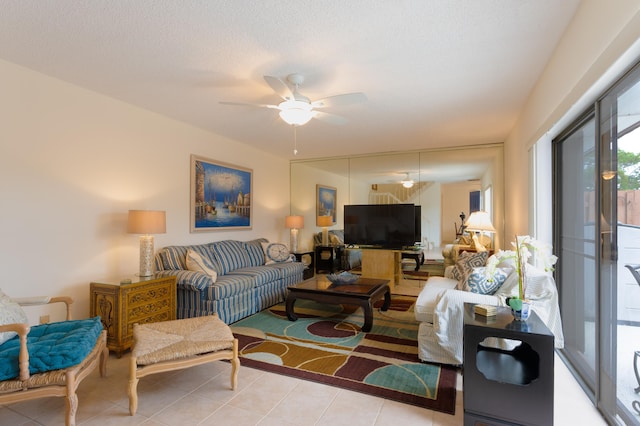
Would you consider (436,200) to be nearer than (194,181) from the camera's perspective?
No

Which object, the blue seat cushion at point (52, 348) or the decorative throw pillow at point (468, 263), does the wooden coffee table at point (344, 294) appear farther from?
the blue seat cushion at point (52, 348)

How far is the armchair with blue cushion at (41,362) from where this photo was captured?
179 centimetres

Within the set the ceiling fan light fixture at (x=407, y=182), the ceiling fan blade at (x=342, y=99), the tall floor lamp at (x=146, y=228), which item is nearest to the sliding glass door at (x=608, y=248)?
the ceiling fan blade at (x=342, y=99)

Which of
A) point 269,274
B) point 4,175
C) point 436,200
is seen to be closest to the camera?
point 4,175

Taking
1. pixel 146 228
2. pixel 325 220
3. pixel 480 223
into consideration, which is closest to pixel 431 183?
pixel 480 223

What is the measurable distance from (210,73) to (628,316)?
11.2 feet

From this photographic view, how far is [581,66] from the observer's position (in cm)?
193

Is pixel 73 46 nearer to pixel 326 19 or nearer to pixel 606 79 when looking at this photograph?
pixel 326 19

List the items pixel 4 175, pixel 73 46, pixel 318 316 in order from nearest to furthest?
pixel 73 46 → pixel 4 175 → pixel 318 316

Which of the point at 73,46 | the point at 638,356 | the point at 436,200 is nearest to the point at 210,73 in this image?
the point at 73,46

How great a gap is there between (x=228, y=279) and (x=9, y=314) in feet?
6.70

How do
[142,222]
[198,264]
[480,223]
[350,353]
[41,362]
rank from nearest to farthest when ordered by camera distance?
[41,362], [350,353], [142,222], [198,264], [480,223]

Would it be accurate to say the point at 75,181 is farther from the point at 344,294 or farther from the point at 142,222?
the point at 344,294

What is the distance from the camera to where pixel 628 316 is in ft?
5.63
